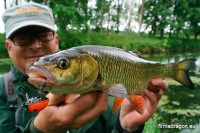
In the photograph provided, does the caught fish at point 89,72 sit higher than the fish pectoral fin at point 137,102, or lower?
higher

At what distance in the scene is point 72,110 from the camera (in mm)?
1724

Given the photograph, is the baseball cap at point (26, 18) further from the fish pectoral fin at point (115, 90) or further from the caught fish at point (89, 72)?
the fish pectoral fin at point (115, 90)

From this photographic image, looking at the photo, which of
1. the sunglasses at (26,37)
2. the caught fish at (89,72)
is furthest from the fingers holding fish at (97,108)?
the sunglasses at (26,37)

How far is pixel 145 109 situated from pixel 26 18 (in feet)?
4.26

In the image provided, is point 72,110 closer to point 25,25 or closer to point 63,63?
point 63,63

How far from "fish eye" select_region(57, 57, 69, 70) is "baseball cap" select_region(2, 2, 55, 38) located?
3.99 ft

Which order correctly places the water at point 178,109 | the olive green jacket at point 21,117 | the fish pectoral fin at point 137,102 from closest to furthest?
the fish pectoral fin at point 137,102 < the olive green jacket at point 21,117 < the water at point 178,109

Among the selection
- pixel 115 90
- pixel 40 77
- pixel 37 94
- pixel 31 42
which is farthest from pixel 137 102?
pixel 31 42

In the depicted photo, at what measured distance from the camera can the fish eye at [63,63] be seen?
156cm

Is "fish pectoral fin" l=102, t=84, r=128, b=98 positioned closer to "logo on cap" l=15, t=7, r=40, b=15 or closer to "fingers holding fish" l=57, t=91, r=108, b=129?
"fingers holding fish" l=57, t=91, r=108, b=129

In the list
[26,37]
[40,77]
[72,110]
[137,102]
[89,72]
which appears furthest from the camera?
[26,37]

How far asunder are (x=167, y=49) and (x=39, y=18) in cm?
2912

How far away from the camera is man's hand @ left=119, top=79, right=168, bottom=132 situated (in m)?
2.16

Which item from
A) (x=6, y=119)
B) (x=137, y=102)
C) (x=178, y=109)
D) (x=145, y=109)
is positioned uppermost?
(x=137, y=102)
